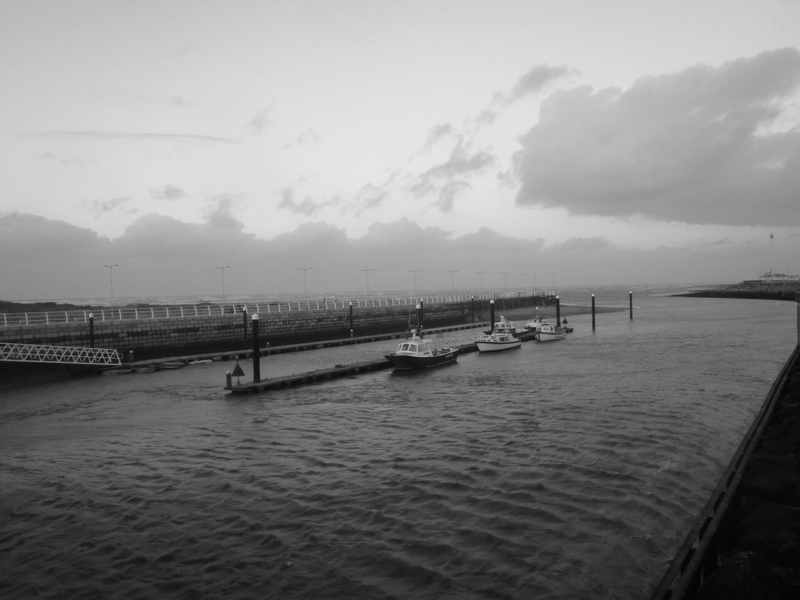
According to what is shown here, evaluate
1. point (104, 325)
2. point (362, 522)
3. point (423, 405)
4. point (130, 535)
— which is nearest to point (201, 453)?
point (130, 535)

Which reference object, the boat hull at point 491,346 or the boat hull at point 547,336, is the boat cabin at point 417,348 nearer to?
the boat hull at point 491,346

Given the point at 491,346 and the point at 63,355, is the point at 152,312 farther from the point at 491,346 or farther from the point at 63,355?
the point at 491,346

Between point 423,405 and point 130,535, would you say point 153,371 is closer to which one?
point 423,405

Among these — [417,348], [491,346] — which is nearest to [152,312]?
[417,348]

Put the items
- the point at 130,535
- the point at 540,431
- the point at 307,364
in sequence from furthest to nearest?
the point at 307,364, the point at 540,431, the point at 130,535

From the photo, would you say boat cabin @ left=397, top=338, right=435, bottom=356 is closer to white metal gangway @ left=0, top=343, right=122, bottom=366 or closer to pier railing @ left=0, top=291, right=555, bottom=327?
pier railing @ left=0, top=291, right=555, bottom=327

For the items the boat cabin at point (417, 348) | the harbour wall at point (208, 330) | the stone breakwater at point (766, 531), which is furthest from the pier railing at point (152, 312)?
the stone breakwater at point (766, 531)

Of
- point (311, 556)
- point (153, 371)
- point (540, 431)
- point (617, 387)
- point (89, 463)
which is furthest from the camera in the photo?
point (153, 371)
